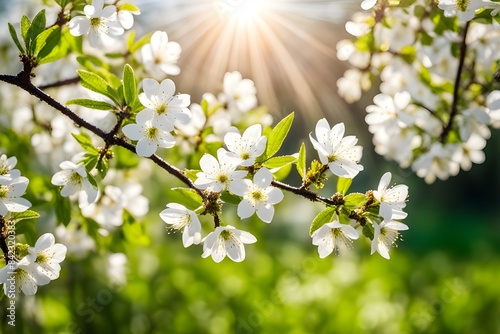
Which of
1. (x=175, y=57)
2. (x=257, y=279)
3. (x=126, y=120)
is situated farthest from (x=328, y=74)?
(x=126, y=120)

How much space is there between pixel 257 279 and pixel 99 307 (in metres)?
1.05

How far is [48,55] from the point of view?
128cm

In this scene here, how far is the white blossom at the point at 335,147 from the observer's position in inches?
44.3

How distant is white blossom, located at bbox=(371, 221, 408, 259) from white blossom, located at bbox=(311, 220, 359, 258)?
0.15 ft

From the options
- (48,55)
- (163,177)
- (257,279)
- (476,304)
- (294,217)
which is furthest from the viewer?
(294,217)

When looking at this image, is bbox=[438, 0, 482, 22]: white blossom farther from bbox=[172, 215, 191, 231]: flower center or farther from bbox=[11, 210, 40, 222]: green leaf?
bbox=[11, 210, 40, 222]: green leaf

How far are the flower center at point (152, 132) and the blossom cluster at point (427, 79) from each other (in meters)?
0.72

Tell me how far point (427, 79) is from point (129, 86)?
1.00 meters

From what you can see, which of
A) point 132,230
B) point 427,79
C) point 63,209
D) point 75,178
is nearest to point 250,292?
point 132,230

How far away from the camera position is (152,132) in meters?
1.10

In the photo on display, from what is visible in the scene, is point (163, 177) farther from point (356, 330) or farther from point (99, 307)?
point (356, 330)

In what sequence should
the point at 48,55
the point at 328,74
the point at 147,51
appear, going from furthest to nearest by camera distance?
the point at 328,74 < the point at 147,51 < the point at 48,55

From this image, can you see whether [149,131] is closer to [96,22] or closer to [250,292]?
[96,22]

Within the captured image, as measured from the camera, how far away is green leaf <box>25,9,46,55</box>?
1180 millimetres
